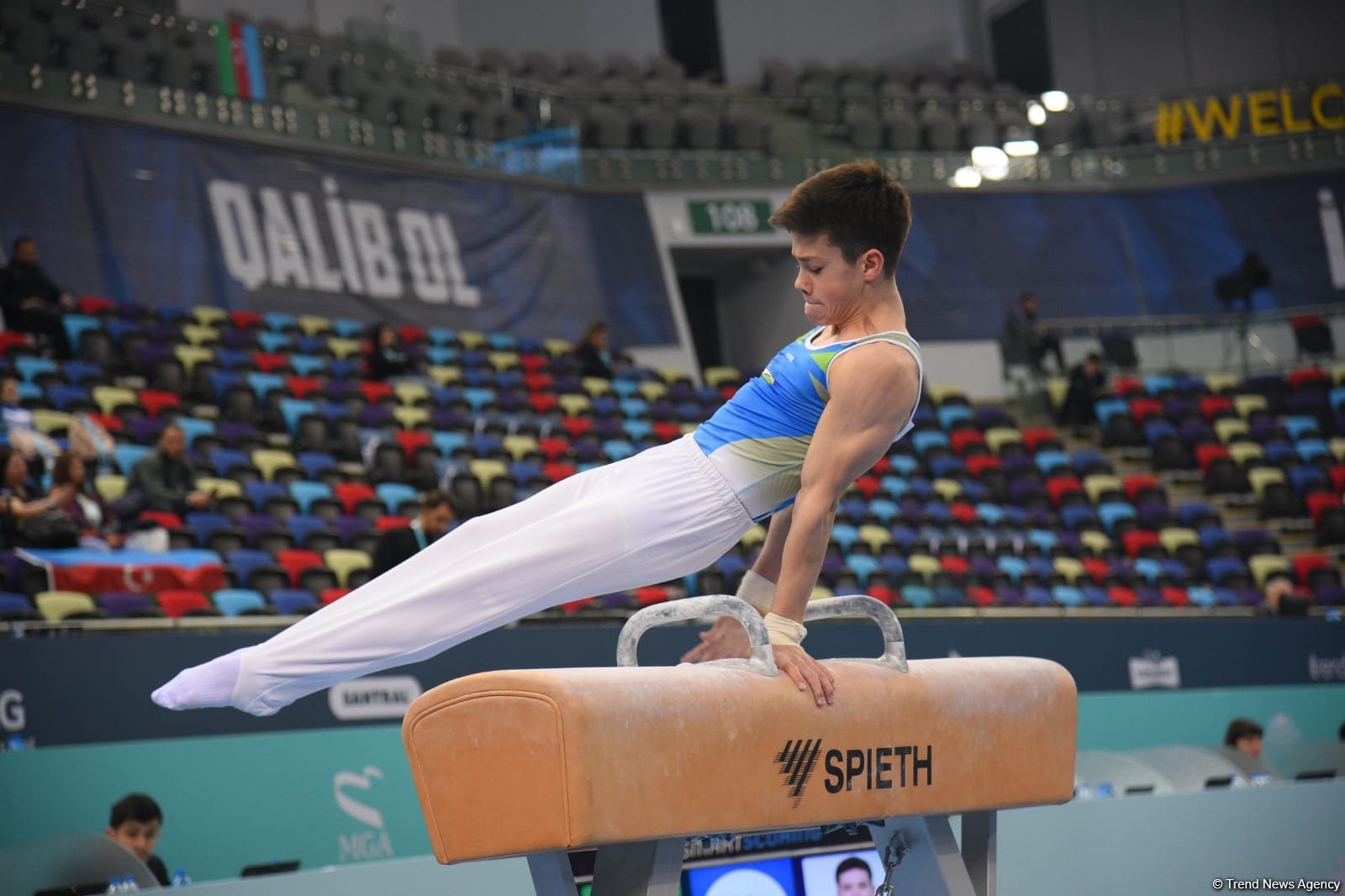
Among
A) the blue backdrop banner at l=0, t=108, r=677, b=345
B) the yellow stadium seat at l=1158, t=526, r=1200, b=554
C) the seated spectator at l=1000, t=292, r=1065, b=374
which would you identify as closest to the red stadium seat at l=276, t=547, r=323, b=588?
the blue backdrop banner at l=0, t=108, r=677, b=345

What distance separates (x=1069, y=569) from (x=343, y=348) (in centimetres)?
691

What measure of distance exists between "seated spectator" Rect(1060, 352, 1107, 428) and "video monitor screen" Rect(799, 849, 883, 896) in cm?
1385

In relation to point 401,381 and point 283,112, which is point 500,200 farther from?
point 401,381

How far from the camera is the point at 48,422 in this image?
921cm

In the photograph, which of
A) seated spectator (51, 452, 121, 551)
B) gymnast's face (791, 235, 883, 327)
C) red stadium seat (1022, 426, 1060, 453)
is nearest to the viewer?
gymnast's face (791, 235, 883, 327)

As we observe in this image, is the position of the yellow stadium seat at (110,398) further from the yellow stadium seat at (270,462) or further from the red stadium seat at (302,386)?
the red stadium seat at (302,386)

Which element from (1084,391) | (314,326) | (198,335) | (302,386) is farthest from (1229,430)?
(198,335)

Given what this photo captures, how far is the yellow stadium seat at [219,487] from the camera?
9.15 m

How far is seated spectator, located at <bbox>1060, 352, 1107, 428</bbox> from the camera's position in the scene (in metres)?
16.9

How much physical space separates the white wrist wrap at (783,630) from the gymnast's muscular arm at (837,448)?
0.6 inches

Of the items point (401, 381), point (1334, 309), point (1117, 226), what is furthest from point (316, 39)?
point (1334, 309)

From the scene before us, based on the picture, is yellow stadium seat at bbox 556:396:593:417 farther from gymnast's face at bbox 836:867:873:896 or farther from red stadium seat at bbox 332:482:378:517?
gymnast's face at bbox 836:867:873:896

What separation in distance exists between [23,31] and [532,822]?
12.7m

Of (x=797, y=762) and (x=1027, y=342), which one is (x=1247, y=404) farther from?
(x=797, y=762)
